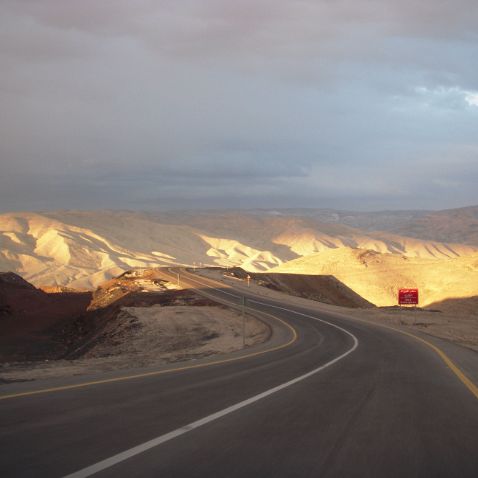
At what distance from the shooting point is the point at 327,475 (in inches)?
238

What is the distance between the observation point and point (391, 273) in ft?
305

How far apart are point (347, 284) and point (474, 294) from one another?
20385 millimetres

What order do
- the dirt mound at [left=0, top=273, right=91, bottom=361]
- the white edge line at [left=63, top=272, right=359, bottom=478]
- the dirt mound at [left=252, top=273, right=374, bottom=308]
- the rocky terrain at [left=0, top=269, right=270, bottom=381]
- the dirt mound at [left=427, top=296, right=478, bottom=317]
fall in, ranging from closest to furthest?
the white edge line at [left=63, top=272, right=359, bottom=478], the rocky terrain at [left=0, top=269, right=270, bottom=381], the dirt mound at [left=0, top=273, right=91, bottom=361], the dirt mound at [left=427, top=296, right=478, bottom=317], the dirt mound at [left=252, top=273, right=374, bottom=308]

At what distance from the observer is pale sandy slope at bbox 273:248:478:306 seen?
7856 centimetres

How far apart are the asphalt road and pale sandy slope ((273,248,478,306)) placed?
64.2m

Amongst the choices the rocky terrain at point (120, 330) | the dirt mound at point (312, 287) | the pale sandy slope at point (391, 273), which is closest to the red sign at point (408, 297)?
the pale sandy slope at point (391, 273)

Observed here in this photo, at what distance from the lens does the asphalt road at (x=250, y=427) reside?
6305 mm

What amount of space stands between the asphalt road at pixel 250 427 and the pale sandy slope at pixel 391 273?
64.2 m

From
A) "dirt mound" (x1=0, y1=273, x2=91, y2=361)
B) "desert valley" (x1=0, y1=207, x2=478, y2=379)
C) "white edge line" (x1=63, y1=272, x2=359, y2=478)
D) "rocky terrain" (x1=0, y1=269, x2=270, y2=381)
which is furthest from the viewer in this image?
"dirt mound" (x1=0, y1=273, x2=91, y2=361)

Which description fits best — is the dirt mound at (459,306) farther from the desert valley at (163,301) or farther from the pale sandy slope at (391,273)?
the pale sandy slope at (391,273)

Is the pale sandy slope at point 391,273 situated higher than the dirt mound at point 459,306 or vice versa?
the pale sandy slope at point 391,273

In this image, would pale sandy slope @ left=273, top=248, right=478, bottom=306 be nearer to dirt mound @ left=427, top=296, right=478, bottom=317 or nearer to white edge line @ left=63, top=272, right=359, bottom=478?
dirt mound @ left=427, top=296, right=478, bottom=317

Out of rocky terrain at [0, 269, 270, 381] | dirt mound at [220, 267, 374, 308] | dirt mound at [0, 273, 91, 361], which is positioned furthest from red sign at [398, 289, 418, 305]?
dirt mound at [0, 273, 91, 361]

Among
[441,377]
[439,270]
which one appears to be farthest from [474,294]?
[441,377]
